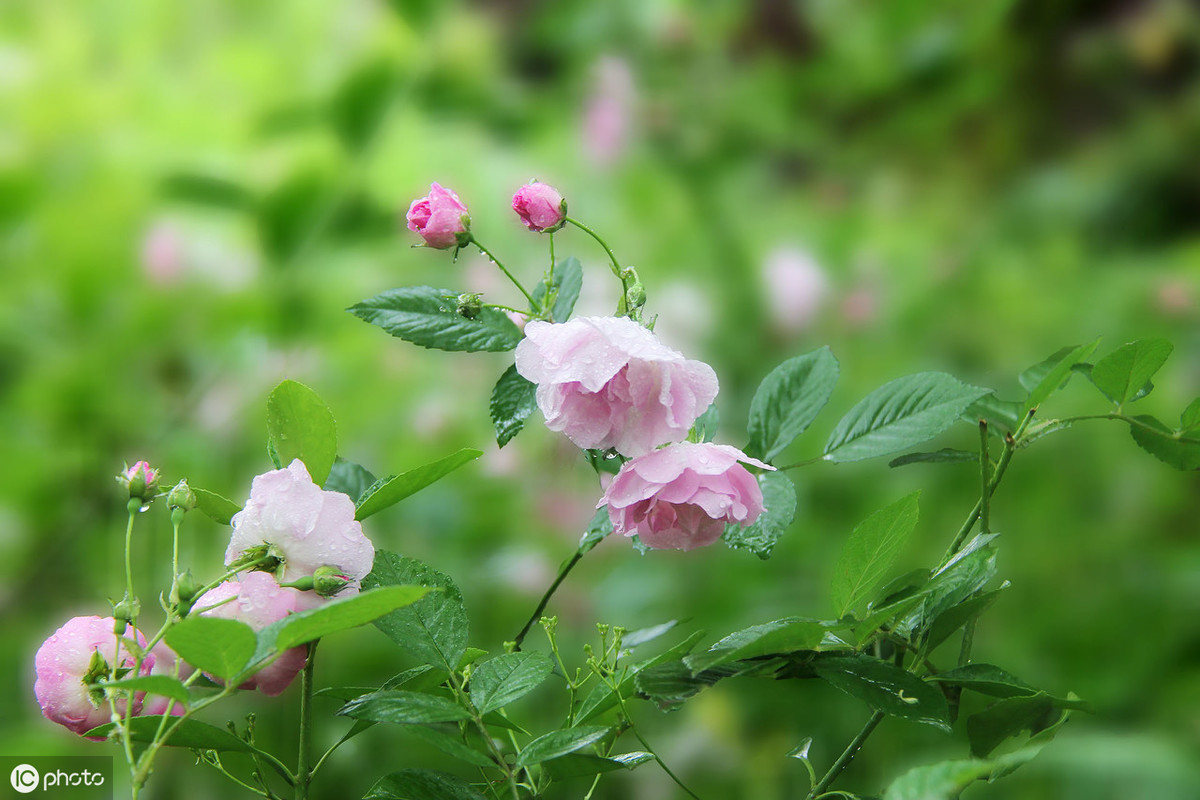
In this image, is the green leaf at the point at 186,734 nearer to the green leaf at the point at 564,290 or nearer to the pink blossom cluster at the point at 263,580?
the pink blossom cluster at the point at 263,580

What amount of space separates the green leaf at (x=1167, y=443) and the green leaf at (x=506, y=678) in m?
0.18

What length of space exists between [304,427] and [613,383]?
8 centimetres

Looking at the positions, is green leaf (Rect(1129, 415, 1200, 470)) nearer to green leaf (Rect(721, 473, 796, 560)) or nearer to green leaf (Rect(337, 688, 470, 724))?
green leaf (Rect(721, 473, 796, 560))

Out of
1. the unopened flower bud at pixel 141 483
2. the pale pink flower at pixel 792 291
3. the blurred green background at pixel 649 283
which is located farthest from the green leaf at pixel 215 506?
the pale pink flower at pixel 792 291

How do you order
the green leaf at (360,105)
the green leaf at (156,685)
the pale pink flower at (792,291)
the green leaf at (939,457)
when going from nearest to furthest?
the green leaf at (156,685) → the green leaf at (939,457) → the green leaf at (360,105) → the pale pink flower at (792,291)

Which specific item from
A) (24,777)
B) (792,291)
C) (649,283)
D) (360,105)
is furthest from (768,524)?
(649,283)

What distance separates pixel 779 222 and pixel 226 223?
25.9 inches

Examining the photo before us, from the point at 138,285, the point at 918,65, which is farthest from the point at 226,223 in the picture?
the point at 918,65

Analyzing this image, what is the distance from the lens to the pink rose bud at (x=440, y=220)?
32 centimetres

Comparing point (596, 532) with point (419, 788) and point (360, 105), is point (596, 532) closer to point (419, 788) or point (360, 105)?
point (419, 788)

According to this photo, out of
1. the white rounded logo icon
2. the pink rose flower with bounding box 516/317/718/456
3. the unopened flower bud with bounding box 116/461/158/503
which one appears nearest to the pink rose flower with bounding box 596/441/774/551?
the pink rose flower with bounding box 516/317/718/456

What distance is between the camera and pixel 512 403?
309 millimetres

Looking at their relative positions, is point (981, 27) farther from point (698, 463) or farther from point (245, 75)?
point (698, 463)

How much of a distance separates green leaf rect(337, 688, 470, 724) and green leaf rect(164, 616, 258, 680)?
3cm
